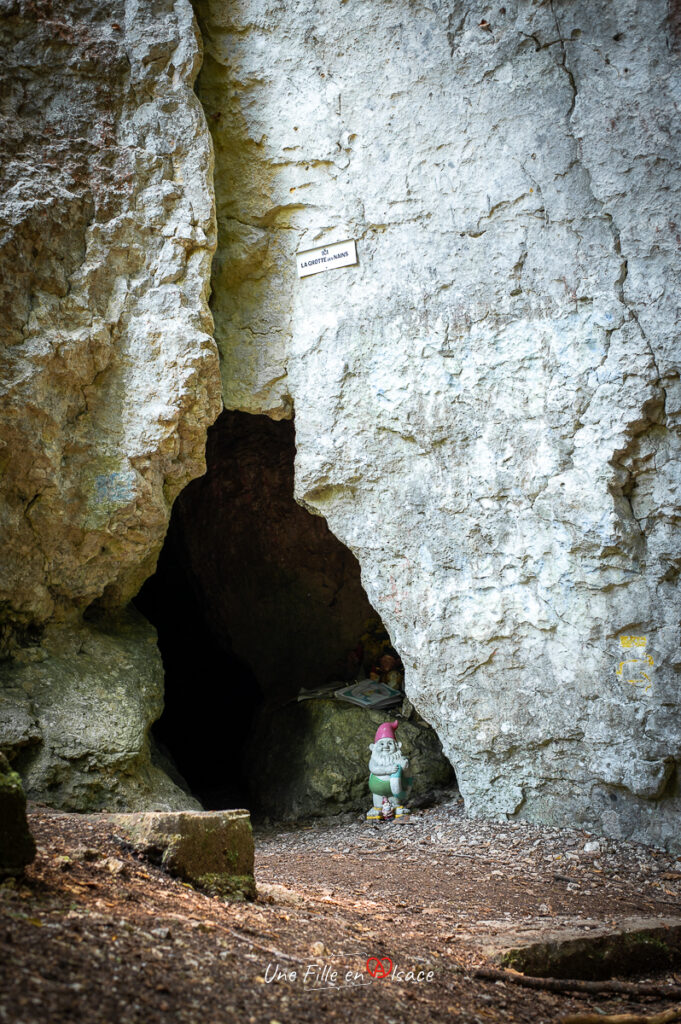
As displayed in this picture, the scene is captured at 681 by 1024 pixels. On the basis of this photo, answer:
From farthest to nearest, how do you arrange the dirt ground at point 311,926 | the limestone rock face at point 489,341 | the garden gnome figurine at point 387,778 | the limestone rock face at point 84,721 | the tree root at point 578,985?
1. the garden gnome figurine at point 387,778
2. the limestone rock face at point 84,721
3. the limestone rock face at point 489,341
4. the tree root at point 578,985
5. the dirt ground at point 311,926

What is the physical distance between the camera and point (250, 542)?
6.62 metres

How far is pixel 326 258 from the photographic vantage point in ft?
14.6

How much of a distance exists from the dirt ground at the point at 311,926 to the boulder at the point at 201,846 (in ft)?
0.21

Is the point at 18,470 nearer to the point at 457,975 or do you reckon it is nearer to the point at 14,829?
the point at 14,829

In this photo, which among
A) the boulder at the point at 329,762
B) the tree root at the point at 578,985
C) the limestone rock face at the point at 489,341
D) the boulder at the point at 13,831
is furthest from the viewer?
the boulder at the point at 329,762

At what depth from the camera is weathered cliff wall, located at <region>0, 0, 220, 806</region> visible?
4.12 meters

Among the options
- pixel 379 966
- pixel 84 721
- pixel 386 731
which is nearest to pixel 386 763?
pixel 386 731

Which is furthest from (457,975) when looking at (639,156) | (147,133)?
(147,133)

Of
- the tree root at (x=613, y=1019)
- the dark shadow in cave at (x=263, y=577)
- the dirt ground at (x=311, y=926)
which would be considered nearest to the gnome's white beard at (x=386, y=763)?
the dirt ground at (x=311, y=926)

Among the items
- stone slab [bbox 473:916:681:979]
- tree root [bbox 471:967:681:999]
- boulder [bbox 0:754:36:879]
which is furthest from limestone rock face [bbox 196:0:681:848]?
boulder [bbox 0:754:36:879]

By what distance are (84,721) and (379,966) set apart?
2.43 m

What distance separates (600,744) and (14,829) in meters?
2.87

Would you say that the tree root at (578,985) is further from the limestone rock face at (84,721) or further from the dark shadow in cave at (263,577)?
the dark shadow in cave at (263,577)

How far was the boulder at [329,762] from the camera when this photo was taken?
16.7 feet
